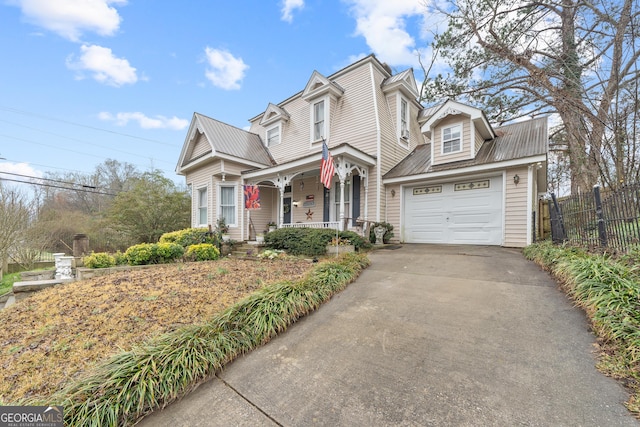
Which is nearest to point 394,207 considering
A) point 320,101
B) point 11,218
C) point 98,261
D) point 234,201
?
point 320,101

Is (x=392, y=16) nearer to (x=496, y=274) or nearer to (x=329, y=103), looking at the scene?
(x=329, y=103)

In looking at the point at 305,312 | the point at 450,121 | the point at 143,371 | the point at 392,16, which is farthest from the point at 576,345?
the point at 392,16

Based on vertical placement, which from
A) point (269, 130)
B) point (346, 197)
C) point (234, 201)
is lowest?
point (234, 201)

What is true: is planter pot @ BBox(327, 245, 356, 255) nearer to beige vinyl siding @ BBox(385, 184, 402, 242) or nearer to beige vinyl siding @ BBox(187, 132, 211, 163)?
beige vinyl siding @ BBox(385, 184, 402, 242)

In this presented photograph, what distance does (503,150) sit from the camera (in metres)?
8.30

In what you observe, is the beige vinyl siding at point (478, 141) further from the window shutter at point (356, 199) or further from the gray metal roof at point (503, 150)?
the window shutter at point (356, 199)

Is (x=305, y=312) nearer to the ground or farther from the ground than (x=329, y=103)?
nearer to the ground

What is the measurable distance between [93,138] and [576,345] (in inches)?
1348

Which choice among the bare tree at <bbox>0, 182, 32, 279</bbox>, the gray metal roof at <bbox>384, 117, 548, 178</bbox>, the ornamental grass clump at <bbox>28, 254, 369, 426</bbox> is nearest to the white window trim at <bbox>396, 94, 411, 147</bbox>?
the gray metal roof at <bbox>384, 117, 548, 178</bbox>

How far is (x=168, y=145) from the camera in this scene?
2936 cm

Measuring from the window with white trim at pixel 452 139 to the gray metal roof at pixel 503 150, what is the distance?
1.85 ft

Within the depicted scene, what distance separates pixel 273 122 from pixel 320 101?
3050 millimetres

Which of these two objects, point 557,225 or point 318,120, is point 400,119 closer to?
point 318,120

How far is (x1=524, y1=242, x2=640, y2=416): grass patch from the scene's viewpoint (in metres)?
2.04
